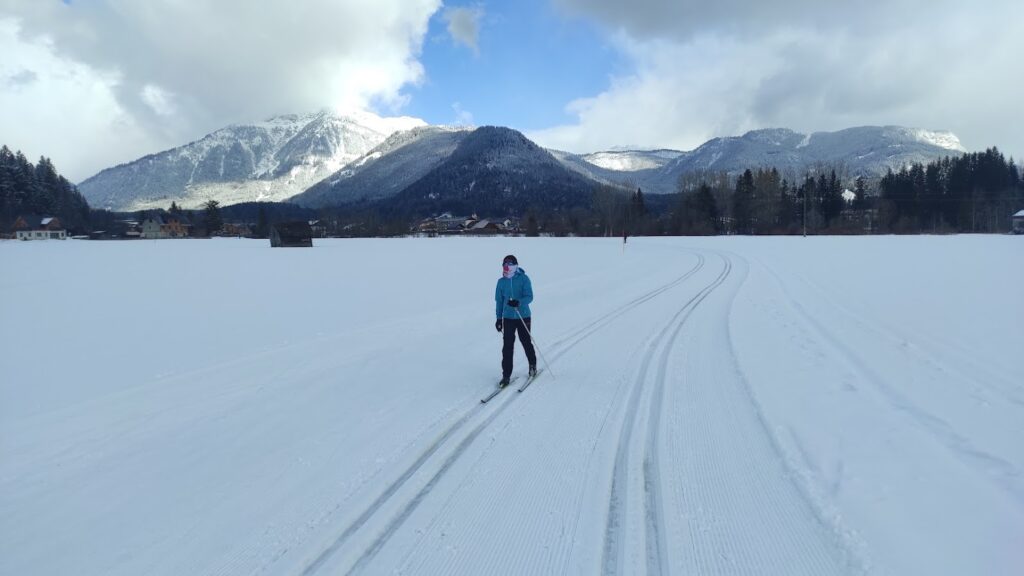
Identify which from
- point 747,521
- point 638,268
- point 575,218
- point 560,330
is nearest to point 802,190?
point 575,218

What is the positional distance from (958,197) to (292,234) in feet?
345

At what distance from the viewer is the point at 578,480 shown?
4398mm

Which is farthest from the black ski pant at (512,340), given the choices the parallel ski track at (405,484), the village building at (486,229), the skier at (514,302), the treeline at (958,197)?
the village building at (486,229)

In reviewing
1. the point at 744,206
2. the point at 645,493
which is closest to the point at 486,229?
the point at 744,206

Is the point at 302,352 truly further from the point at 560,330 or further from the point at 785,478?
the point at 785,478

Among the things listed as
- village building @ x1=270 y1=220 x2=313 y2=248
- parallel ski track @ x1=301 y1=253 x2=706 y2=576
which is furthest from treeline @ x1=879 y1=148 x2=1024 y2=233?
parallel ski track @ x1=301 y1=253 x2=706 y2=576

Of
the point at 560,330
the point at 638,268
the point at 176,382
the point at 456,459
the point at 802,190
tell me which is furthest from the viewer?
the point at 802,190

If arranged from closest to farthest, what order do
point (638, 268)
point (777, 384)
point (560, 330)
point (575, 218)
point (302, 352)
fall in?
point (777, 384) < point (302, 352) < point (560, 330) < point (638, 268) < point (575, 218)

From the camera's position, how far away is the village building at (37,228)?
87.1 m

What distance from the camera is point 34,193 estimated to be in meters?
97.6

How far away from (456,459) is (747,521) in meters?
2.59

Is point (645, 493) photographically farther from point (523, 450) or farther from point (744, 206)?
point (744, 206)

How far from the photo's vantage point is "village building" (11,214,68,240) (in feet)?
286

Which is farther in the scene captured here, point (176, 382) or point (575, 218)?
point (575, 218)
